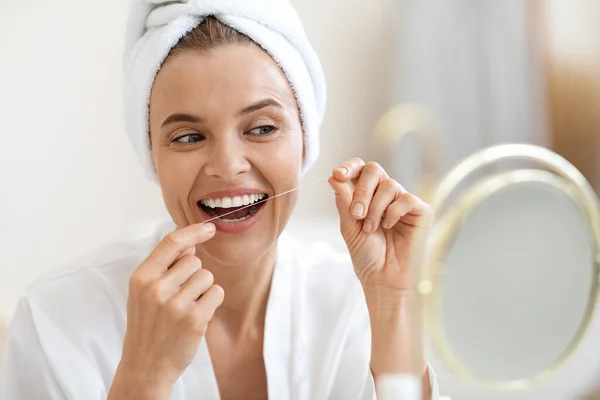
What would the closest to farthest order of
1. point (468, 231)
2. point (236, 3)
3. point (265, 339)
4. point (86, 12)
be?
point (468, 231) < point (236, 3) < point (265, 339) < point (86, 12)

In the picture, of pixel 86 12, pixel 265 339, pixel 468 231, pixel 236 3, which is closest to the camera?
pixel 468 231

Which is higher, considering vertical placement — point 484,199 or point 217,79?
point 217,79

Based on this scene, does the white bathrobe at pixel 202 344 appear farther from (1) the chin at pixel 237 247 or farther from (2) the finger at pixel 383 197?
(2) the finger at pixel 383 197

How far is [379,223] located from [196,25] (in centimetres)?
29

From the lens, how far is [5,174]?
40.8 inches

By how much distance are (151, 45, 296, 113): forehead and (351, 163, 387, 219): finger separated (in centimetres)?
14

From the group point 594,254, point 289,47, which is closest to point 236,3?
point 289,47

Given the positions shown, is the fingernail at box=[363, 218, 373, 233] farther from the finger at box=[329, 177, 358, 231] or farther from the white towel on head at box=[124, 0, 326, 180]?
the white towel on head at box=[124, 0, 326, 180]

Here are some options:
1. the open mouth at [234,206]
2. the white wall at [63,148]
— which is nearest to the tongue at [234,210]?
the open mouth at [234,206]

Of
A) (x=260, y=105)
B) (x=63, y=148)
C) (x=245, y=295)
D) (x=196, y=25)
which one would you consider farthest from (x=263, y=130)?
(x=63, y=148)

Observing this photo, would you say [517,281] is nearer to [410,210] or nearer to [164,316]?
[410,210]

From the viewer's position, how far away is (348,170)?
66 centimetres

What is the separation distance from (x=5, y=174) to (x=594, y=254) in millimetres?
846

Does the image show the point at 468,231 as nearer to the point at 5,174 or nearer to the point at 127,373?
the point at 127,373
